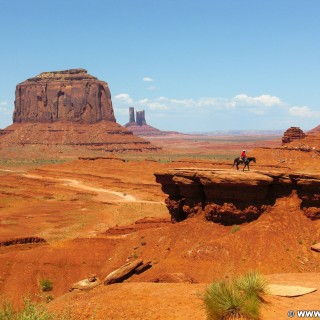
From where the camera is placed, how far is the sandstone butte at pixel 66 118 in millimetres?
122500

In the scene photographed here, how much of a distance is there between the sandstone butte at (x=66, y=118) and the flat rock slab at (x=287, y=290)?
108170mm

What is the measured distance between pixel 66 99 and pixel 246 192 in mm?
117934

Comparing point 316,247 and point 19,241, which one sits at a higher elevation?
point 316,247

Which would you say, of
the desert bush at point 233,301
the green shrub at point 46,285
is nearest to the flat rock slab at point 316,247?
the desert bush at point 233,301

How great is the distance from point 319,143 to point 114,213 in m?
35.3

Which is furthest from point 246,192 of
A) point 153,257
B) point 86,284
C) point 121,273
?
point 86,284

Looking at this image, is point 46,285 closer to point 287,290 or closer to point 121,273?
point 121,273

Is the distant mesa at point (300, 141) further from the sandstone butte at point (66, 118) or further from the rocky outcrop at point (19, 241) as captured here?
the sandstone butte at point (66, 118)

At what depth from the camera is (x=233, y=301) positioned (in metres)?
8.81

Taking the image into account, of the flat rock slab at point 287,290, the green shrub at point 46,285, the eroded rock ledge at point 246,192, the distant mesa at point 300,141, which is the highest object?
the distant mesa at point 300,141

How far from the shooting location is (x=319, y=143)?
6128 cm

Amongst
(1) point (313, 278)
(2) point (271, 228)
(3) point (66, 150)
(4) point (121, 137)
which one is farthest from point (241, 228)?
(4) point (121, 137)

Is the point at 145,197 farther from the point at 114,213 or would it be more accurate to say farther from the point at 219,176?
the point at 219,176

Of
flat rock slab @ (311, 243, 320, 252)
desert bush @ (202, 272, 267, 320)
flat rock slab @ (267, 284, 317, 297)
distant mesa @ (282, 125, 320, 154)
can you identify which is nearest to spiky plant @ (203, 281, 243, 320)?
desert bush @ (202, 272, 267, 320)
